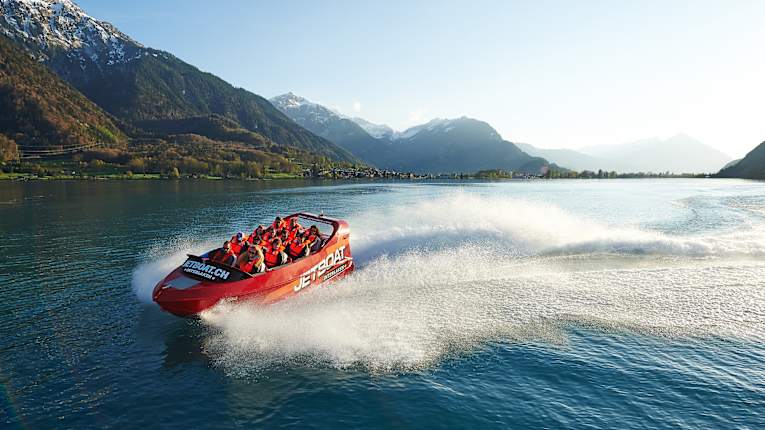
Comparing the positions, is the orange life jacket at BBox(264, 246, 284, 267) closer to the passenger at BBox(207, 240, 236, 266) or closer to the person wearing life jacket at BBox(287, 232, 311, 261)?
the person wearing life jacket at BBox(287, 232, 311, 261)

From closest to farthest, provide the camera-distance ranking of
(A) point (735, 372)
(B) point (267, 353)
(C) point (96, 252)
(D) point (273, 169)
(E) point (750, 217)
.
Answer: (A) point (735, 372)
(B) point (267, 353)
(C) point (96, 252)
(E) point (750, 217)
(D) point (273, 169)

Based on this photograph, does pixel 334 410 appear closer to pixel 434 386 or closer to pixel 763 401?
pixel 434 386

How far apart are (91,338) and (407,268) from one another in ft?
45.2

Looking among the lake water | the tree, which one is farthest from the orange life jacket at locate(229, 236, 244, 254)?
the tree

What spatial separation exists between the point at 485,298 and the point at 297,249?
8.56 metres

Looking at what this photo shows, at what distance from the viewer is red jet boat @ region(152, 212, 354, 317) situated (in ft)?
48.3

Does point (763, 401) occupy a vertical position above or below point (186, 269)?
below

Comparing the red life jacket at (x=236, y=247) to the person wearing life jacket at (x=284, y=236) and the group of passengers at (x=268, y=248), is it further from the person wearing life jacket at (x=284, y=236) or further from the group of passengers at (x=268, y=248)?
the person wearing life jacket at (x=284, y=236)

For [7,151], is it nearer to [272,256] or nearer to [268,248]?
[268,248]

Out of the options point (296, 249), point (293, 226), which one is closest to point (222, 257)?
point (296, 249)

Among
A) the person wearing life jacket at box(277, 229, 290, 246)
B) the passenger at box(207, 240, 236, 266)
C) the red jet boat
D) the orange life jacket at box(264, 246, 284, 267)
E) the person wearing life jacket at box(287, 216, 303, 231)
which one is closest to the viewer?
the red jet boat

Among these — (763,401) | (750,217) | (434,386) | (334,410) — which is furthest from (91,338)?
(750,217)

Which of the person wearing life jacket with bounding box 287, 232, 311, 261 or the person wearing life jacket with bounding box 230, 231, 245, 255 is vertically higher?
the person wearing life jacket with bounding box 230, 231, 245, 255

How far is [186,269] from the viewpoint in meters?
16.1
